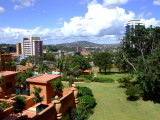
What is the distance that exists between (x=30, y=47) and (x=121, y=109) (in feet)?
437

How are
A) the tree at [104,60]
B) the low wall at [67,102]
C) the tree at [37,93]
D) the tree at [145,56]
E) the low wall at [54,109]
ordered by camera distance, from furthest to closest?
the tree at [104,60], the tree at [145,56], the tree at [37,93], the low wall at [67,102], the low wall at [54,109]

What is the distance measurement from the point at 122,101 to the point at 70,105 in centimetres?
1056

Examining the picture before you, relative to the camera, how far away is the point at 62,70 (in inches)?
1177

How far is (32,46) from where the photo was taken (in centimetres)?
14225

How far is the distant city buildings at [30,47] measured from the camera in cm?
14175

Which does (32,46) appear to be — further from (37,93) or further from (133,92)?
(37,93)

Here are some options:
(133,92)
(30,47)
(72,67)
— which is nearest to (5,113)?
(133,92)

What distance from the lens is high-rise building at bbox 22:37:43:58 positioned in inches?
5581

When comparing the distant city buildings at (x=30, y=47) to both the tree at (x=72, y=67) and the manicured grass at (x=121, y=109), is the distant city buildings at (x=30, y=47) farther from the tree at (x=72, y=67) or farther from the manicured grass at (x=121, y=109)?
the manicured grass at (x=121, y=109)

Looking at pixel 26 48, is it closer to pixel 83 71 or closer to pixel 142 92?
pixel 83 71

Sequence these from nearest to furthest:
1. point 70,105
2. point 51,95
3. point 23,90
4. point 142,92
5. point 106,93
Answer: point 70,105 → point 51,95 → point 23,90 → point 142,92 → point 106,93

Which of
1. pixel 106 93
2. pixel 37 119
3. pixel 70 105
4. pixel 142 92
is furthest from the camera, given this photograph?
pixel 106 93

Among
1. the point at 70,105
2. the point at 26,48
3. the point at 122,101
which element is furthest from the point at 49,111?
the point at 26,48

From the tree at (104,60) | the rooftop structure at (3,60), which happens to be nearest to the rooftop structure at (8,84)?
the rooftop structure at (3,60)
